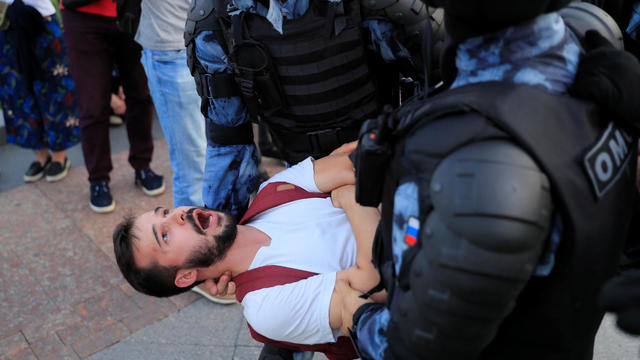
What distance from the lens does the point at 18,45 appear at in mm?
3650

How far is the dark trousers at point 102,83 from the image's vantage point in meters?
3.31

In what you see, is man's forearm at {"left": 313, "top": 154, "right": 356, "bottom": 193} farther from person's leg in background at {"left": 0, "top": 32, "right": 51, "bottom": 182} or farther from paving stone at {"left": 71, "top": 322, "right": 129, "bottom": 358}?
person's leg in background at {"left": 0, "top": 32, "right": 51, "bottom": 182}

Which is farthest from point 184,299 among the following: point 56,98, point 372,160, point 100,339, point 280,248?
point 372,160

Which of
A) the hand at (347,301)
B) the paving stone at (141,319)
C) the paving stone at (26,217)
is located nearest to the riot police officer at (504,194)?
the hand at (347,301)

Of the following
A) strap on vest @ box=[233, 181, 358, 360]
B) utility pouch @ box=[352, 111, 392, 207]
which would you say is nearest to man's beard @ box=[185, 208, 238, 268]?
strap on vest @ box=[233, 181, 358, 360]

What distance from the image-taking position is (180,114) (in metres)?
3.05

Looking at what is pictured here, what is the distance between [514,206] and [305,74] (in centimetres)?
119

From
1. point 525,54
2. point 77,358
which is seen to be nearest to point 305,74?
point 525,54

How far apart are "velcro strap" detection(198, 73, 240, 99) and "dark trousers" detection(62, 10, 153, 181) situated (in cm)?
181

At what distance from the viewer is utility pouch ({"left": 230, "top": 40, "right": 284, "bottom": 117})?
1.80m

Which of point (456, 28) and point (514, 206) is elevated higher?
point (456, 28)

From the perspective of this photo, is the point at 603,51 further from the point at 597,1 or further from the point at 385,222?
the point at 597,1

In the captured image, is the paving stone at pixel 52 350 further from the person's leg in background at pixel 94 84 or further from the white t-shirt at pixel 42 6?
the white t-shirt at pixel 42 6

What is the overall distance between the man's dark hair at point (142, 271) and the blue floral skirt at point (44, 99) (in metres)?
2.55
